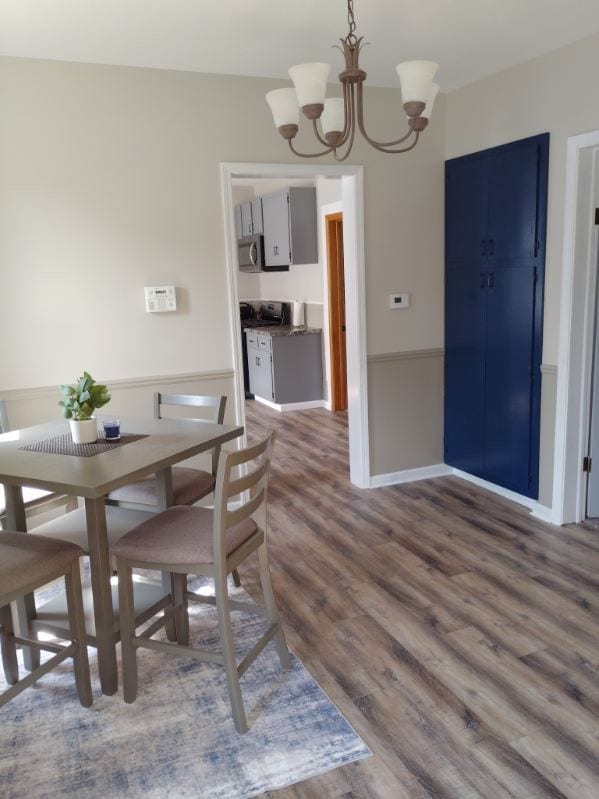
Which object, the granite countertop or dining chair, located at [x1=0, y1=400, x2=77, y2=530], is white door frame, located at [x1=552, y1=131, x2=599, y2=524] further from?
→ the granite countertop

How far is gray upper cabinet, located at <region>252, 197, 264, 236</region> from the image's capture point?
727 centimetres

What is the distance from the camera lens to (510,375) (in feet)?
12.9

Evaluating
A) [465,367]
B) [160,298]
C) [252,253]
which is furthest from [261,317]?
[160,298]

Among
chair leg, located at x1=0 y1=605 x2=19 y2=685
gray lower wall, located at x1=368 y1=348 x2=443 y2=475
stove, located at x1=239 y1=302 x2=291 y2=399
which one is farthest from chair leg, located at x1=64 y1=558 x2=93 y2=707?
stove, located at x1=239 y1=302 x2=291 y2=399

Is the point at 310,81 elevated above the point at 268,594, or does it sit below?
above

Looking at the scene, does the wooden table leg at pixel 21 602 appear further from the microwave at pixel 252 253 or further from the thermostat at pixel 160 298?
the microwave at pixel 252 253

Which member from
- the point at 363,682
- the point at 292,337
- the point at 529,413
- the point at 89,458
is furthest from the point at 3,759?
the point at 292,337

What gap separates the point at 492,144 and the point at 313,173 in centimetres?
110

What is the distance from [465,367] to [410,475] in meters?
0.86

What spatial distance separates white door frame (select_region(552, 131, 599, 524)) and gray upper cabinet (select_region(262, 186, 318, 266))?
11.8 feet

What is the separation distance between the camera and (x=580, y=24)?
3086 millimetres

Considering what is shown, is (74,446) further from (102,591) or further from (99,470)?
(102,591)

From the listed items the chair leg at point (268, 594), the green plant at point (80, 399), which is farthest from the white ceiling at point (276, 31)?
the chair leg at point (268, 594)

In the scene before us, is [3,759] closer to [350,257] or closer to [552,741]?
[552,741]
